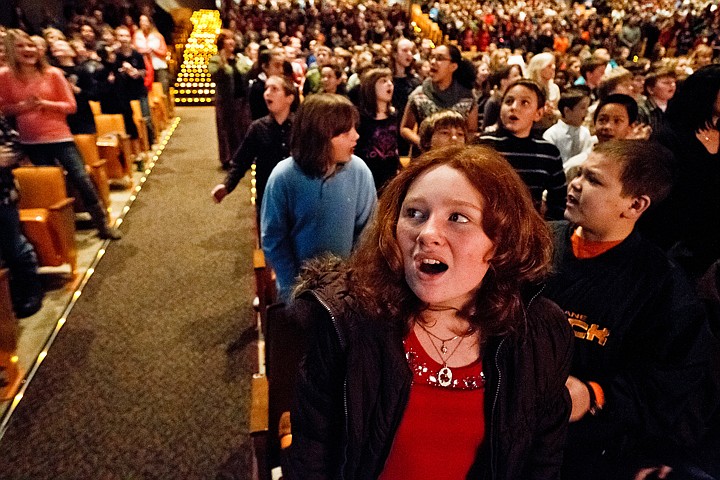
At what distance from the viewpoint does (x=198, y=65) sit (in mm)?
11422

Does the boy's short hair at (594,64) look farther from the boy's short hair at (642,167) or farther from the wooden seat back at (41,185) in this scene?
the wooden seat back at (41,185)

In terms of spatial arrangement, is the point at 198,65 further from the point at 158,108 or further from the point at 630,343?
the point at 630,343

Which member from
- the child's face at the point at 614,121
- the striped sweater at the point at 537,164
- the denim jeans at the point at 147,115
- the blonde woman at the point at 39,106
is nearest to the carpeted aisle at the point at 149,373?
the blonde woman at the point at 39,106

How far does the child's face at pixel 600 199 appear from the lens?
1.28m

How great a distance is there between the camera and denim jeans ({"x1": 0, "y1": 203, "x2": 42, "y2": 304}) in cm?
276

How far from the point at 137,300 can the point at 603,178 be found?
2922 mm

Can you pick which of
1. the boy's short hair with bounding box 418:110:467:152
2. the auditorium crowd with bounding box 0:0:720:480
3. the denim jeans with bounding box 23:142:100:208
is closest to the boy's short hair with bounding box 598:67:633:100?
the auditorium crowd with bounding box 0:0:720:480

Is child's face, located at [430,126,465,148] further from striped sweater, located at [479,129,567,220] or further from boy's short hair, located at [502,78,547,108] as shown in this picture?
boy's short hair, located at [502,78,547,108]

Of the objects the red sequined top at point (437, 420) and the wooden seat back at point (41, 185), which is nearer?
the red sequined top at point (437, 420)

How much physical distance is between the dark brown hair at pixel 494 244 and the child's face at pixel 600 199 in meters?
0.34

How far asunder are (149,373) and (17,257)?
1084mm

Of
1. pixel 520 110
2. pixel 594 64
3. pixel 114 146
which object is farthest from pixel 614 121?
pixel 114 146

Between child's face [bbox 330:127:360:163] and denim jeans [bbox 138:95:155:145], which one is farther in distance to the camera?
denim jeans [bbox 138:95:155:145]

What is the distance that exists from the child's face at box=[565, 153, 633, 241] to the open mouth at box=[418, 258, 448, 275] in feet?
1.91
